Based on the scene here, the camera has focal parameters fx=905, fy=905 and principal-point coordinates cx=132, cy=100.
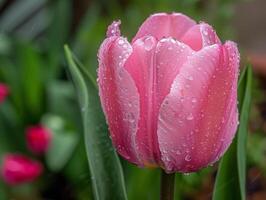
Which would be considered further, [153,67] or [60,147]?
[60,147]

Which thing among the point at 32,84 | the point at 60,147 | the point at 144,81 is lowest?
the point at 60,147

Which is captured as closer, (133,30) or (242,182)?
(242,182)

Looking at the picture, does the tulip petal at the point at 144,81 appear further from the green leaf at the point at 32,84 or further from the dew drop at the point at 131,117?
the green leaf at the point at 32,84

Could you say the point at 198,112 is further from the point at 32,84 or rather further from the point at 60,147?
the point at 32,84

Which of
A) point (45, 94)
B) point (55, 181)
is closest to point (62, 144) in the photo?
point (55, 181)

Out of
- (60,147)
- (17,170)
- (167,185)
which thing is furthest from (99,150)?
(60,147)

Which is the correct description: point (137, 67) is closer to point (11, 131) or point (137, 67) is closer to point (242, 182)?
point (242, 182)

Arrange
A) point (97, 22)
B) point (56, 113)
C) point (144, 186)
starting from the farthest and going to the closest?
point (97, 22), point (56, 113), point (144, 186)
